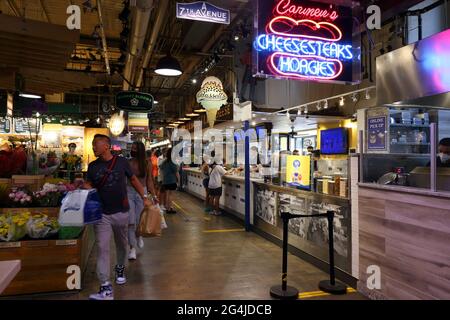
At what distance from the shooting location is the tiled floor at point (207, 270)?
4125 millimetres

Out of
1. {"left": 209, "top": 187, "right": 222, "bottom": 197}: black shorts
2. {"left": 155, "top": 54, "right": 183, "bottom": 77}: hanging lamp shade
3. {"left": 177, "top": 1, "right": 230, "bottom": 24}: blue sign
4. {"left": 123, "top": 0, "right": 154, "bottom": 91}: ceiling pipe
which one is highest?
{"left": 123, "top": 0, "right": 154, "bottom": 91}: ceiling pipe

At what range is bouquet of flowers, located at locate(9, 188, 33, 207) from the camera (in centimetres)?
475

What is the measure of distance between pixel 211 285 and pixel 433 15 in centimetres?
705

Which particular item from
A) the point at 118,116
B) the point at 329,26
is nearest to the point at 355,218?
the point at 329,26

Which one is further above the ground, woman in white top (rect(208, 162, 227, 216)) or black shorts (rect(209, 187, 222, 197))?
woman in white top (rect(208, 162, 227, 216))

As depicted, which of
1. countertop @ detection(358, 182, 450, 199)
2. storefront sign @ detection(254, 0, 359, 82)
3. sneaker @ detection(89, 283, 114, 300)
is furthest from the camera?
storefront sign @ detection(254, 0, 359, 82)

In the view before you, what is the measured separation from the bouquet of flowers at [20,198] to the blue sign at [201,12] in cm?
325

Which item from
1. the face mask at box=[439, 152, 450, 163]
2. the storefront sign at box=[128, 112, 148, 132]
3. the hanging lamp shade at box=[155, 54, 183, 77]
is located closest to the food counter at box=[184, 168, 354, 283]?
the face mask at box=[439, 152, 450, 163]

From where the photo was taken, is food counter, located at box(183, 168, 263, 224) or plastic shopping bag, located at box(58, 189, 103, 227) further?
food counter, located at box(183, 168, 263, 224)

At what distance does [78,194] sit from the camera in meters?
3.63

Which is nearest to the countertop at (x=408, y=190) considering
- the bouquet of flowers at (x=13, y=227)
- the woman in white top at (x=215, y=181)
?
the bouquet of flowers at (x=13, y=227)

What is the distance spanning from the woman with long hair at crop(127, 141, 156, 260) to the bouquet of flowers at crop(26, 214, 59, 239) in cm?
127

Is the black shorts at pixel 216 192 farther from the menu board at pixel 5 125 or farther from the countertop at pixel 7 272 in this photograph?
the menu board at pixel 5 125

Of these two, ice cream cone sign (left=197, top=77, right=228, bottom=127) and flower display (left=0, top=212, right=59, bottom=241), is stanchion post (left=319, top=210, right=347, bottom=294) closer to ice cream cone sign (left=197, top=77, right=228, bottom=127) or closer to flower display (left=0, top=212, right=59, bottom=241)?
flower display (left=0, top=212, right=59, bottom=241)
